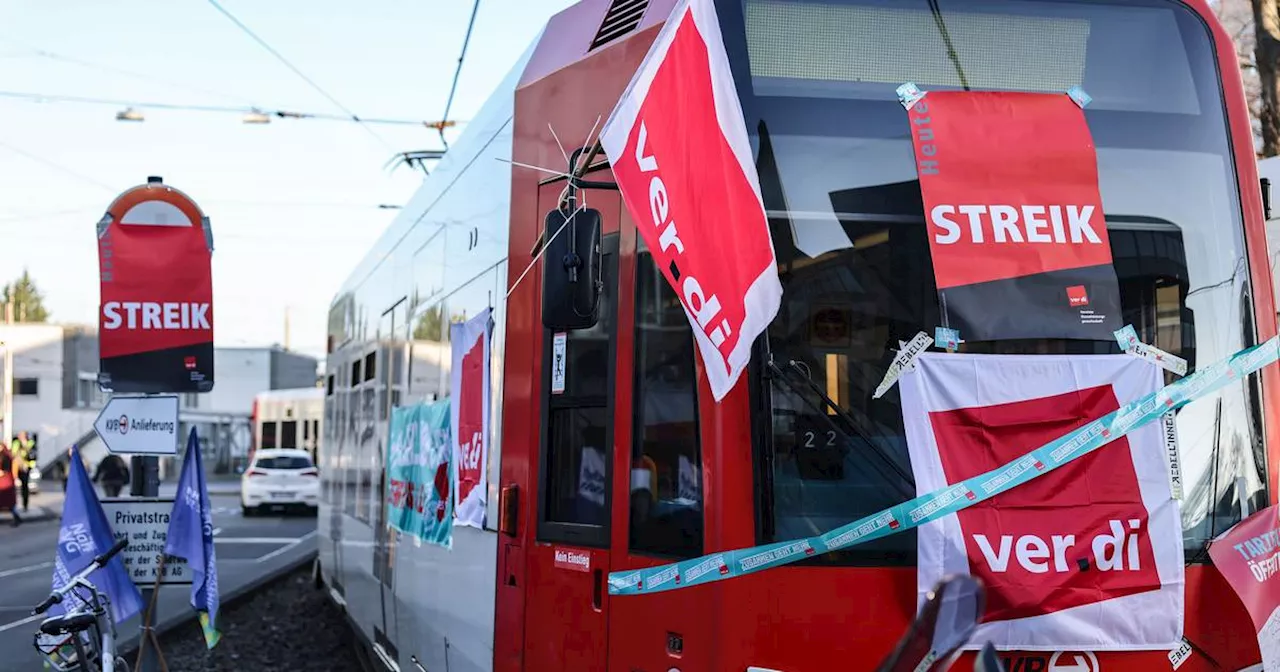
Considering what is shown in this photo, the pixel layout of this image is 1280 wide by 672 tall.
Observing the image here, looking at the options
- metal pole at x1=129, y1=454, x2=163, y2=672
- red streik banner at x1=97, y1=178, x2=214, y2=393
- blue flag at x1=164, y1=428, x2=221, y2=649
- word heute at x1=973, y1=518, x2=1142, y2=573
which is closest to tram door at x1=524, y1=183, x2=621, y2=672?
word heute at x1=973, y1=518, x2=1142, y2=573

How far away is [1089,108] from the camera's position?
4.60m

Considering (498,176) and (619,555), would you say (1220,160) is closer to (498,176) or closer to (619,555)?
(619,555)

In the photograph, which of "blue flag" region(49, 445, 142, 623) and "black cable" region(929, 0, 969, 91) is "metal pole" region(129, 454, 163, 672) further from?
"black cable" region(929, 0, 969, 91)

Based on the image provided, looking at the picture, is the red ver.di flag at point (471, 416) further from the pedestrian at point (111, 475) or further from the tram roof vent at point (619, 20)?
the pedestrian at point (111, 475)

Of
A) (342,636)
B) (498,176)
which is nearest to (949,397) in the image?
(498,176)

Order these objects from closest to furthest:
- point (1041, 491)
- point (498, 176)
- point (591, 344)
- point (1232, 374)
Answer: point (1041, 491) → point (1232, 374) → point (591, 344) → point (498, 176)

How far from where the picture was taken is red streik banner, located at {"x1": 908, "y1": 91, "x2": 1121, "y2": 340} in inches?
171

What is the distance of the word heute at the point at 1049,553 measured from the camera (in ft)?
13.6

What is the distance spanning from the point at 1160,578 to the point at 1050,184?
123 cm

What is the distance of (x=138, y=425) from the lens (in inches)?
354

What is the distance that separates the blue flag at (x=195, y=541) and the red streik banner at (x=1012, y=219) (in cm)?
565

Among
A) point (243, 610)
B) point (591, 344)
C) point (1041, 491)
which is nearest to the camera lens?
point (1041, 491)

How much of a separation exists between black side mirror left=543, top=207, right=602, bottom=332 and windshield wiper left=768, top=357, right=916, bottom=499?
23.5 inches

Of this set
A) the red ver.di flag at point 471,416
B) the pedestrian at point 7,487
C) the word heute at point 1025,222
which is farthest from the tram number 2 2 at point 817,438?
the pedestrian at point 7,487
